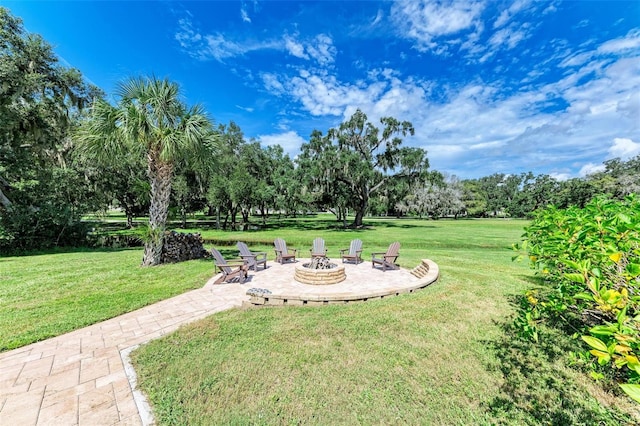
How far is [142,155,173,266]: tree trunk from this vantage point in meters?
8.67

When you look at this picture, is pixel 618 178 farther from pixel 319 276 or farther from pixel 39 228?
pixel 39 228

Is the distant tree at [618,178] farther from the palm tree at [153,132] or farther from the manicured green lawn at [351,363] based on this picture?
the palm tree at [153,132]

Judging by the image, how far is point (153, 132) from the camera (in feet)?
26.3

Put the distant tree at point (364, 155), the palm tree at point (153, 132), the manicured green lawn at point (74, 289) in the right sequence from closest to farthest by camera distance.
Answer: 1. the manicured green lawn at point (74, 289)
2. the palm tree at point (153, 132)
3. the distant tree at point (364, 155)

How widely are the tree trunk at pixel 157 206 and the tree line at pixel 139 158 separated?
4 cm

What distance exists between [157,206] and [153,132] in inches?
98.9

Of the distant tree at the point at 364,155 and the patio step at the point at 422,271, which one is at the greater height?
the distant tree at the point at 364,155

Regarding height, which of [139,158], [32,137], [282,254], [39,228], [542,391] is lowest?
[542,391]

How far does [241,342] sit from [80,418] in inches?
71.5

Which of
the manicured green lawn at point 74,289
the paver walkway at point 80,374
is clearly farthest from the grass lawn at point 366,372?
the manicured green lawn at point 74,289

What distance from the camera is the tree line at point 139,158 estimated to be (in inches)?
319

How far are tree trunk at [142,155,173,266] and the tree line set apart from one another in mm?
35

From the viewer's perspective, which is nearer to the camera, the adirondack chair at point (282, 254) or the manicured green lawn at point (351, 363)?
the manicured green lawn at point (351, 363)

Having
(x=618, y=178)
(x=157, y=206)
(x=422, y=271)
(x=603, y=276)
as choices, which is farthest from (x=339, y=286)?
(x=618, y=178)
